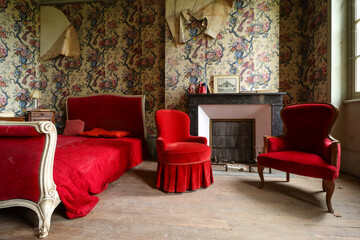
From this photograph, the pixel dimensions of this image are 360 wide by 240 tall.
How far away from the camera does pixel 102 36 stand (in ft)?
12.8

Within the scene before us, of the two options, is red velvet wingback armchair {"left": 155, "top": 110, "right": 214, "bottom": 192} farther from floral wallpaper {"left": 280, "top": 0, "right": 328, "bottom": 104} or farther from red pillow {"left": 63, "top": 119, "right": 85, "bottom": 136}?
floral wallpaper {"left": 280, "top": 0, "right": 328, "bottom": 104}

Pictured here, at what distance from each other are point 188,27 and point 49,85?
11.5ft

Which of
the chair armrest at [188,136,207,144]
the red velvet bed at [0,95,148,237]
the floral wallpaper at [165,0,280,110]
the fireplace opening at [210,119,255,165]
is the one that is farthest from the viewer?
the fireplace opening at [210,119,255,165]

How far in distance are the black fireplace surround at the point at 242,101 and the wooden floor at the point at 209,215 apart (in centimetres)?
113

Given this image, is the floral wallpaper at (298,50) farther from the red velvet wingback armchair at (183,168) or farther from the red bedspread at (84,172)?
the red bedspread at (84,172)

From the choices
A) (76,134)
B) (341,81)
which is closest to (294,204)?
(341,81)

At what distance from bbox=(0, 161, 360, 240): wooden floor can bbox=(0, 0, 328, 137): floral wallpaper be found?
1.80 metres

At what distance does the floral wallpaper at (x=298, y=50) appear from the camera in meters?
3.21

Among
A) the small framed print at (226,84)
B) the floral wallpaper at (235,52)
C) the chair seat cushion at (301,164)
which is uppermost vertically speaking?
the floral wallpaper at (235,52)

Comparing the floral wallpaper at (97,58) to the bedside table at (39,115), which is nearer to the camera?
the bedside table at (39,115)

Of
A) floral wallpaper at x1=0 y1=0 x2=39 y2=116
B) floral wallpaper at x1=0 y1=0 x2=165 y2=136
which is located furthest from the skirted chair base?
floral wallpaper at x1=0 y1=0 x2=39 y2=116

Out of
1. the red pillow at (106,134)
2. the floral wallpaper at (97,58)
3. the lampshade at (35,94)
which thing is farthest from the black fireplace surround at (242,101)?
the lampshade at (35,94)

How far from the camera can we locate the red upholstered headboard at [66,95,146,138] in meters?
3.48

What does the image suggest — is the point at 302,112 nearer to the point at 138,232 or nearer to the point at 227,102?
the point at 227,102
